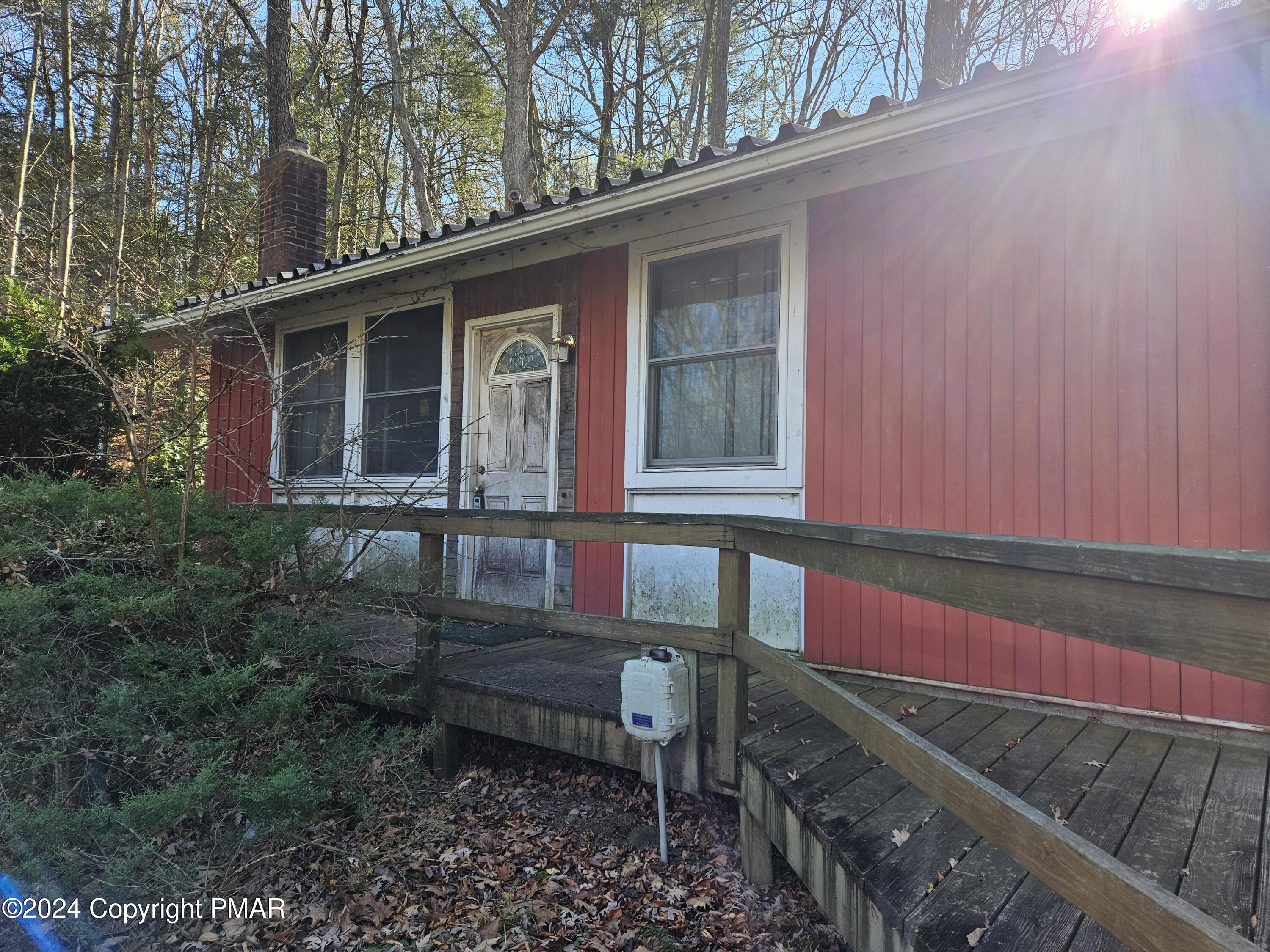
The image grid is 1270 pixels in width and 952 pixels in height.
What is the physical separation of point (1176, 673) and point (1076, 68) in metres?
2.55

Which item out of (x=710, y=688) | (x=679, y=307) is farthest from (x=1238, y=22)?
(x=710, y=688)

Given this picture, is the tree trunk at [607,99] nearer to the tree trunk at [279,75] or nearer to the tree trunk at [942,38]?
the tree trunk at [279,75]

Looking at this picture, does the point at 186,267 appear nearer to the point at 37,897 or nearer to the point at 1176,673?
the point at 37,897

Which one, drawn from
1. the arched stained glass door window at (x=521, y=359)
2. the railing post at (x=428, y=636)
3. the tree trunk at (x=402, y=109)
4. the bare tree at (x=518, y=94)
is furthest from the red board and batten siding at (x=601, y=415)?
the tree trunk at (x=402, y=109)

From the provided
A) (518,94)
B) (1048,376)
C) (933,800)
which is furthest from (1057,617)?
(518,94)

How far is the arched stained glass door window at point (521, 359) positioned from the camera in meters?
5.61

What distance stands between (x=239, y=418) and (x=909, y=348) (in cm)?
696

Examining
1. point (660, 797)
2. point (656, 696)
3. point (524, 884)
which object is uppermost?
point (656, 696)

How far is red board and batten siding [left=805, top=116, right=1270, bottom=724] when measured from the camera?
3062mm

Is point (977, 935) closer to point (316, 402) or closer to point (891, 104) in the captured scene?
point (891, 104)

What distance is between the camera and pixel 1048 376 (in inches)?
136

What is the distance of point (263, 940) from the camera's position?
2.62 m

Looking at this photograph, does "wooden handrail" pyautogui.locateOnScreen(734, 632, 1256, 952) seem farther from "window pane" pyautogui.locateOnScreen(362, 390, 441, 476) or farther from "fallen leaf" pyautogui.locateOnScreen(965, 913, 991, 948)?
"window pane" pyautogui.locateOnScreen(362, 390, 441, 476)

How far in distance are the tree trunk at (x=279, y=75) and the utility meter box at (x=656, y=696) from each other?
10.4 meters
